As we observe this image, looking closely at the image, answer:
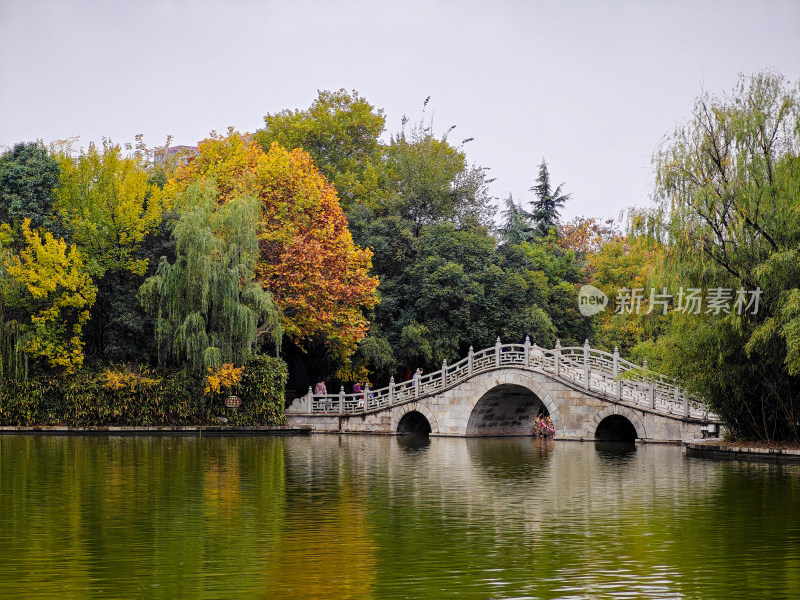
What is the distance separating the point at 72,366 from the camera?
29.3 metres

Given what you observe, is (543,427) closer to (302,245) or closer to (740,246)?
(302,245)

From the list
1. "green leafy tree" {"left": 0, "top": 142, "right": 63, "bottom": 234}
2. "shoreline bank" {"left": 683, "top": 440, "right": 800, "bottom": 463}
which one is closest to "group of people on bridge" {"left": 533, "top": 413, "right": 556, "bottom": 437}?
"shoreline bank" {"left": 683, "top": 440, "right": 800, "bottom": 463}

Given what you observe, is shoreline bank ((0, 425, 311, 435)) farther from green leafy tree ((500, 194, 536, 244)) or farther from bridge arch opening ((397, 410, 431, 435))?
green leafy tree ((500, 194, 536, 244))

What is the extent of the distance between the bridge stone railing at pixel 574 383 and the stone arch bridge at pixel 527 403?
0.03m

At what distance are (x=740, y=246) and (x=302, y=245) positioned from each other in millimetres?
14353

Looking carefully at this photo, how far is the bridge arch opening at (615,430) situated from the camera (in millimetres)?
28197

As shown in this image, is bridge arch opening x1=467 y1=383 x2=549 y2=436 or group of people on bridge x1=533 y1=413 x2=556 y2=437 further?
group of people on bridge x1=533 y1=413 x2=556 y2=437

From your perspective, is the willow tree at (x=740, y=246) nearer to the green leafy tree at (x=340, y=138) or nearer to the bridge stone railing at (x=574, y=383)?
the bridge stone railing at (x=574, y=383)

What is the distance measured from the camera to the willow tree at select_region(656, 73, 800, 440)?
18.8 meters

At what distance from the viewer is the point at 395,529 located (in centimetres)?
1107

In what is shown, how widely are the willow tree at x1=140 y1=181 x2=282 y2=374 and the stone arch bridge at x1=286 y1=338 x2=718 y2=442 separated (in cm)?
422

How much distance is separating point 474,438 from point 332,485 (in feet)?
46.6

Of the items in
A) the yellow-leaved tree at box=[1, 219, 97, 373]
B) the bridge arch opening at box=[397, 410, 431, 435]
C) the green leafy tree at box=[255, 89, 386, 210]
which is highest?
the green leafy tree at box=[255, 89, 386, 210]

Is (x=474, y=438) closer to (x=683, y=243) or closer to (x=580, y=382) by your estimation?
(x=580, y=382)
